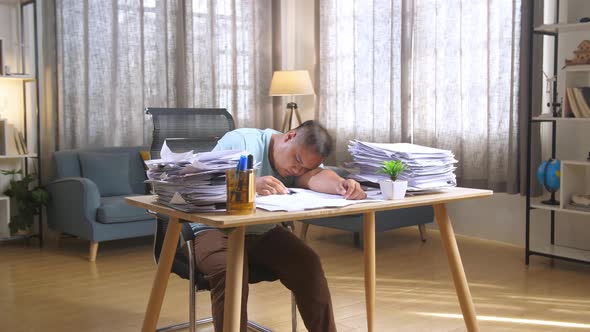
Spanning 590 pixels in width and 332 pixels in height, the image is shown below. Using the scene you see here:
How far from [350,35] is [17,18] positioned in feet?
8.57

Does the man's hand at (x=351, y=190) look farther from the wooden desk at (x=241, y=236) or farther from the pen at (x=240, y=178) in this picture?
the pen at (x=240, y=178)

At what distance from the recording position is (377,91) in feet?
17.6

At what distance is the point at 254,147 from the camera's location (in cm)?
228

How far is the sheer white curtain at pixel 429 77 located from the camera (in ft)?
14.8

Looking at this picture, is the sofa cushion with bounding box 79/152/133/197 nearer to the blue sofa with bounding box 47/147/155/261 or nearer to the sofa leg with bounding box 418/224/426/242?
the blue sofa with bounding box 47/147/155/261

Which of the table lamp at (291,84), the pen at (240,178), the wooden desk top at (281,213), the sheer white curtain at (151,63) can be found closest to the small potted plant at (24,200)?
the sheer white curtain at (151,63)

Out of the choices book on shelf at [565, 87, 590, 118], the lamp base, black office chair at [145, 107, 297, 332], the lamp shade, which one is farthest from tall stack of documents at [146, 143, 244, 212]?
the lamp base

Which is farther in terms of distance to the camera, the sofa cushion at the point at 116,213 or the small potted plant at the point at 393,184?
the sofa cushion at the point at 116,213

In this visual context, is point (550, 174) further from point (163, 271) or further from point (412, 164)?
point (163, 271)

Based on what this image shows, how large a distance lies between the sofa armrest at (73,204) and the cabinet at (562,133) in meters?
2.76

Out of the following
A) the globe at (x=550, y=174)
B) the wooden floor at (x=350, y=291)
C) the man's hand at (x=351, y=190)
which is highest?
the man's hand at (x=351, y=190)

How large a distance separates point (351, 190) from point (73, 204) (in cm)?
298

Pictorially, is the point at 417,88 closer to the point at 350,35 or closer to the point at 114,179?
the point at 350,35

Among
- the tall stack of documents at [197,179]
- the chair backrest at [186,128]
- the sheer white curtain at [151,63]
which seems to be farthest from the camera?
the sheer white curtain at [151,63]
